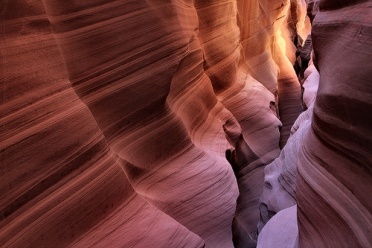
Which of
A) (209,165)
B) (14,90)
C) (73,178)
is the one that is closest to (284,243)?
(209,165)

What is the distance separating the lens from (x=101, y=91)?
274cm

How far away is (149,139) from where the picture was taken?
3080 millimetres

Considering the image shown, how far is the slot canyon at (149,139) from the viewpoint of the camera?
5.32ft

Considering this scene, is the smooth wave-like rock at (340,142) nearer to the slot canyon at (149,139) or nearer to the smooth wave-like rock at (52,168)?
the slot canyon at (149,139)

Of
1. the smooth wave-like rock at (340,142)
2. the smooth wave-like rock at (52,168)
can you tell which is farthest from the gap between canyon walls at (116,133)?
the smooth wave-like rock at (340,142)

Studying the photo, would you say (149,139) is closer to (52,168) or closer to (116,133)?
(116,133)

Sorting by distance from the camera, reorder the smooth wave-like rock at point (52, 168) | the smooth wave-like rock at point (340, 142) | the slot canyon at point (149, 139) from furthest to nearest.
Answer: the smooth wave-like rock at point (52, 168) < the slot canyon at point (149, 139) < the smooth wave-like rock at point (340, 142)

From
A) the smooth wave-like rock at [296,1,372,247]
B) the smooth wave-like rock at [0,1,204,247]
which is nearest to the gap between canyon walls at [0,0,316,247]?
the smooth wave-like rock at [0,1,204,247]

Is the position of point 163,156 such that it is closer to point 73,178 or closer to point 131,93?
point 131,93

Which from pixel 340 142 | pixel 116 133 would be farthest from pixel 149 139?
pixel 340 142

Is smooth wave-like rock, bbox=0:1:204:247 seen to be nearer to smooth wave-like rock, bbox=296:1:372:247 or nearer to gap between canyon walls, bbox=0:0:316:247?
gap between canyon walls, bbox=0:0:316:247

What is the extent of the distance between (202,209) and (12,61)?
202 cm

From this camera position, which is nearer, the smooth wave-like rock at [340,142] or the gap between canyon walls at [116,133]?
the smooth wave-like rock at [340,142]

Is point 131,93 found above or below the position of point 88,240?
above
